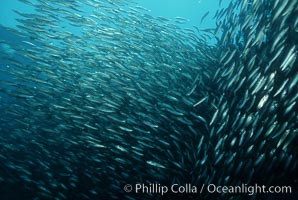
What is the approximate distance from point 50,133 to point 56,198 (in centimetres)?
196

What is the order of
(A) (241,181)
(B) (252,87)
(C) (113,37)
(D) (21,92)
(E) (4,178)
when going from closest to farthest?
(B) (252,87)
(A) (241,181)
(D) (21,92)
(C) (113,37)
(E) (4,178)

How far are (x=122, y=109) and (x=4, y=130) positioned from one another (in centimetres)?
497

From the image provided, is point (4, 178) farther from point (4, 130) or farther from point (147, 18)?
point (147, 18)

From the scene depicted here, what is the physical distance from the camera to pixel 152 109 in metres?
7.07

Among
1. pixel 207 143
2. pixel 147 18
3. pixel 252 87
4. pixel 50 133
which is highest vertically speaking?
pixel 147 18

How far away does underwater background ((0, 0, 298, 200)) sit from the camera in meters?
5.22

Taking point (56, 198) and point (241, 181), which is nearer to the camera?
point (241, 181)

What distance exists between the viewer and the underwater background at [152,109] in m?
5.22

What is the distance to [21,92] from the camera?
7715mm

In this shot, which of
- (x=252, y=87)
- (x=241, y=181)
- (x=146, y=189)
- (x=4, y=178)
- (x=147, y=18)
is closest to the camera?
(x=252, y=87)

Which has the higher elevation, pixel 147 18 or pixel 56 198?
pixel 147 18

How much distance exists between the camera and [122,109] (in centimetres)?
722

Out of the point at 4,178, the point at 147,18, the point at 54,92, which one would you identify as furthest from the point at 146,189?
the point at 4,178

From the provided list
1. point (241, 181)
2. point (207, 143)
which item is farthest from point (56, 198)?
point (241, 181)
